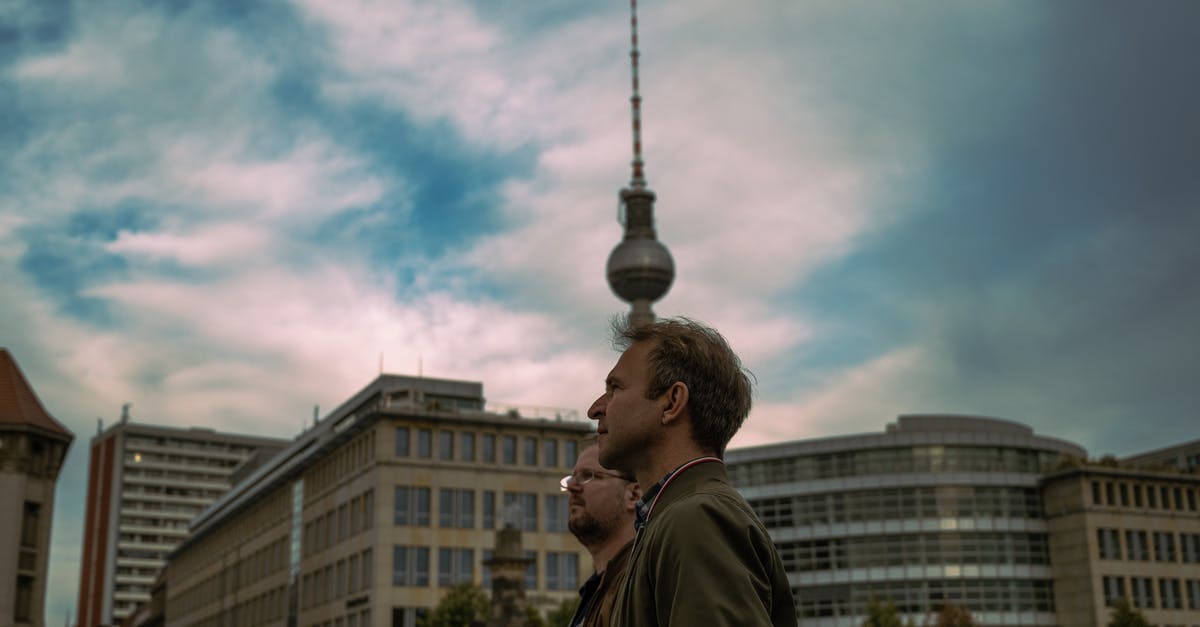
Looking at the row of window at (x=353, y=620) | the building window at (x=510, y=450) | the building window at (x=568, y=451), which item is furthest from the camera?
the building window at (x=568, y=451)

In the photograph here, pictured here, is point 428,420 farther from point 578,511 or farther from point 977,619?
point 578,511

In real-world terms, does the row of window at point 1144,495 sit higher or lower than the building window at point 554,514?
higher

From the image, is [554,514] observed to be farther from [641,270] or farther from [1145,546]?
[641,270]

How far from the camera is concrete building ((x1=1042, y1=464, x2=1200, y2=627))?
279 ft

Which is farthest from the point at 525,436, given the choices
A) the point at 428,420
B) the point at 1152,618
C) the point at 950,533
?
the point at 1152,618

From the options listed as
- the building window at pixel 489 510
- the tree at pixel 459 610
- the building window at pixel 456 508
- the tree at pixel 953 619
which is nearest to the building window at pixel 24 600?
the tree at pixel 459 610

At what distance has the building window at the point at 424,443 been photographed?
8250 cm

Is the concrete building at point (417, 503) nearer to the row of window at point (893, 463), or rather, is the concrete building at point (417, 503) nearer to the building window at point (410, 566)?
A: the building window at point (410, 566)

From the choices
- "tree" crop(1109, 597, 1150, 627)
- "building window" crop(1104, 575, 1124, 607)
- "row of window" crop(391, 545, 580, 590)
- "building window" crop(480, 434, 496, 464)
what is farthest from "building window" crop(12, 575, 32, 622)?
"building window" crop(1104, 575, 1124, 607)

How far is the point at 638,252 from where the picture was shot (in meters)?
127

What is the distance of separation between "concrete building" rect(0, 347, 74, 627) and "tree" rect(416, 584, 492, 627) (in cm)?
1774

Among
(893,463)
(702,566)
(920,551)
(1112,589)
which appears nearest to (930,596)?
(920,551)

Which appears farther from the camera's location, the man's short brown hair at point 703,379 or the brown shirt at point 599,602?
the brown shirt at point 599,602

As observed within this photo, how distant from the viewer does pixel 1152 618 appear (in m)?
86.6
